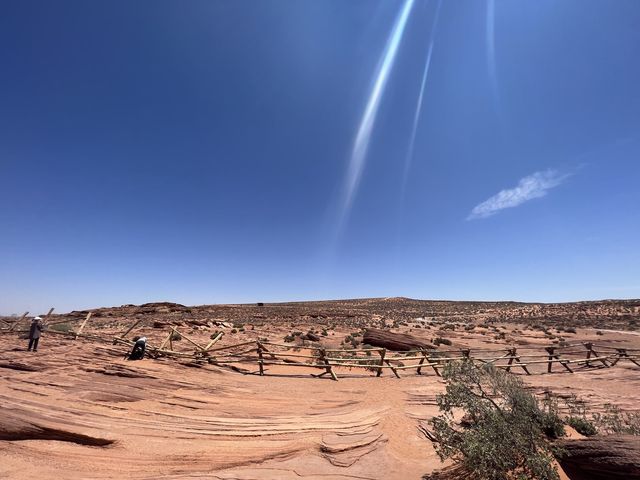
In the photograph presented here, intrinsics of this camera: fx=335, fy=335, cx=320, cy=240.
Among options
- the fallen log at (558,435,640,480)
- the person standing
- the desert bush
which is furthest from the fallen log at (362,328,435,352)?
the person standing

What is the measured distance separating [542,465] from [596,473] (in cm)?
100

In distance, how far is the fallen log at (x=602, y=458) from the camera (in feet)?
17.7

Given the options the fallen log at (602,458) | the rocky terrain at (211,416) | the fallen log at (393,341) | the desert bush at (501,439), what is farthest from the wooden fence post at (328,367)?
the fallen log at (602,458)

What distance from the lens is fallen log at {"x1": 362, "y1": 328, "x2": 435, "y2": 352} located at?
2419cm

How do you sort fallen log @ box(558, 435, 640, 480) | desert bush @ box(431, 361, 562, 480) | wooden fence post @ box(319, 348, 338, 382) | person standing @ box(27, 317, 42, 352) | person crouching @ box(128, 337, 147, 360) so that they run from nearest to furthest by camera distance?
fallen log @ box(558, 435, 640, 480) < desert bush @ box(431, 361, 562, 480) < person standing @ box(27, 317, 42, 352) < person crouching @ box(128, 337, 147, 360) < wooden fence post @ box(319, 348, 338, 382)

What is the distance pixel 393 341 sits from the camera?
80.5 feet

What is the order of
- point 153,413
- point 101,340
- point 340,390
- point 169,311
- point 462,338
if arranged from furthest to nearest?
point 169,311, point 462,338, point 101,340, point 340,390, point 153,413

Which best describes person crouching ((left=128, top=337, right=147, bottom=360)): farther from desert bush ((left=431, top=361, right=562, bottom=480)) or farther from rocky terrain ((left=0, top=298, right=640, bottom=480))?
desert bush ((left=431, top=361, right=562, bottom=480))

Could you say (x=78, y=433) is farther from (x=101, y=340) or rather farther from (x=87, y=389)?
(x=101, y=340)

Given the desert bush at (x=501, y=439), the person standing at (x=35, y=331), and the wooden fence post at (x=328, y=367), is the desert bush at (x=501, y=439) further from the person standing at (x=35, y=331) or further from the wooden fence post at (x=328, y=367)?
the person standing at (x=35, y=331)

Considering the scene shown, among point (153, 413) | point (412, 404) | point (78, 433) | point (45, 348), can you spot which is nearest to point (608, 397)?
point (412, 404)

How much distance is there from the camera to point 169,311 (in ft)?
189

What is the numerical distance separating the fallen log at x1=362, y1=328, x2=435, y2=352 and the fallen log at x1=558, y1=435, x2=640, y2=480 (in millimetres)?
17792

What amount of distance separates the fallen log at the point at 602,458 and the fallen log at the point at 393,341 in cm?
1779
